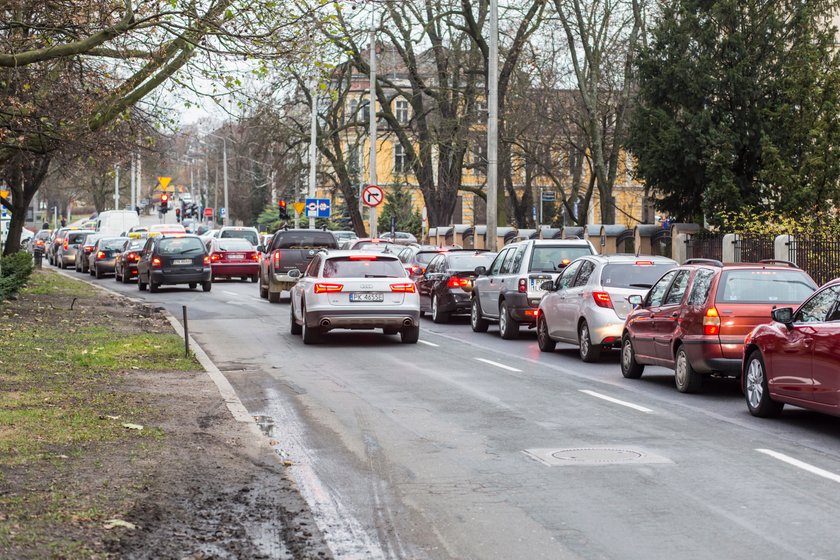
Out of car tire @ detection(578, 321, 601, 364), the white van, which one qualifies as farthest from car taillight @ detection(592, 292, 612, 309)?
the white van

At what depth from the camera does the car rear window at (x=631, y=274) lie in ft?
62.7

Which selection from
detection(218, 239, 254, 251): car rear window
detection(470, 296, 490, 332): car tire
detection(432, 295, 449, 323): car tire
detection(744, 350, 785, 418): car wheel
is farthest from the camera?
detection(218, 239, 254, 251): car rear window

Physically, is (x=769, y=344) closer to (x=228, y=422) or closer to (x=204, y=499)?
(x=228, y=422)

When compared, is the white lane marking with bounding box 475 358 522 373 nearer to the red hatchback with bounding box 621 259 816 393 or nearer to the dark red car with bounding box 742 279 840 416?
the red hatchback with bounding box 621 259 816 393

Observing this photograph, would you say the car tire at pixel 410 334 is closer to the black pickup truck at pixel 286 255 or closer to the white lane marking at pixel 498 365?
the white lane marking at pixel 498 365

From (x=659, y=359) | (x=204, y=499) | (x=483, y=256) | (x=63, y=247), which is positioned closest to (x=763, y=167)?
(x=483, y=256)

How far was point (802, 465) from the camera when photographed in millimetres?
9898

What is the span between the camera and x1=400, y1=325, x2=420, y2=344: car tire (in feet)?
73.1

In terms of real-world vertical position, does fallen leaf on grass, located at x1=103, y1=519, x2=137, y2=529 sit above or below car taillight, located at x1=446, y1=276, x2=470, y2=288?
→ below

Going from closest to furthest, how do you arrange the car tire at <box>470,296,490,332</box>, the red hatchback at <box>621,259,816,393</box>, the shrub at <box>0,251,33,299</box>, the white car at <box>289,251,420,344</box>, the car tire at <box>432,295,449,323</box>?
the red hatchback at <box>621,259,816,393</box>, the white car at <box>289,251,420,344</box>, the car tire at <box>470,296,490,332</box>, the shrub at <box>0,251,33,299</box>, the car tire at <box>432,295,449,323</box>

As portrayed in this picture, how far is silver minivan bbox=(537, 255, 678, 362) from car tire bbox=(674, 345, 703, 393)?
3.37 meters

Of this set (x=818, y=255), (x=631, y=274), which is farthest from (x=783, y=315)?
(x=818, y=255)

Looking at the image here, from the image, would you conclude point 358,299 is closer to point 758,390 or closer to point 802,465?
point 758,390

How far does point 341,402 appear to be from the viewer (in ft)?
46.1
